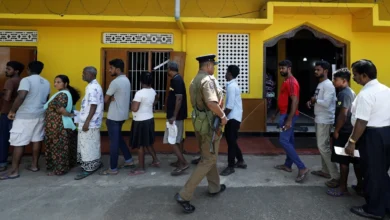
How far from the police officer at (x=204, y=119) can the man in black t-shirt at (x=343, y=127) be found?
4.97 ft

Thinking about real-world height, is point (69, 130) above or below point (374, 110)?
below

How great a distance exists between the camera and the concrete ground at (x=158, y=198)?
9.65 ft

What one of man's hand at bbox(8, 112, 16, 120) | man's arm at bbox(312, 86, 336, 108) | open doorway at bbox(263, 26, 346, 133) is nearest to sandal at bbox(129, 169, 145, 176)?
man's hand at bbox(8, 112, 16, 120)

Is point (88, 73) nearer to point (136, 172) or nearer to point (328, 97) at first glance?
point (136, 172)

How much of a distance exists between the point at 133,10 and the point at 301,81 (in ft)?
28.8

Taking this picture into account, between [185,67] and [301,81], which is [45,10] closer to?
[185,67]

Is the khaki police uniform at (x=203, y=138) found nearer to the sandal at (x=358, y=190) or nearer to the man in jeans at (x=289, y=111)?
the man in jeans at (x=289, y=111)

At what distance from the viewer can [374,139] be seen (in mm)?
2799

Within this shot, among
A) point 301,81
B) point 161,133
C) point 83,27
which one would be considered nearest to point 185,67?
point 161,133

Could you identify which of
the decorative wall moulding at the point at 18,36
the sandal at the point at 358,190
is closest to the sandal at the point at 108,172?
the sandal at the point at 358,190

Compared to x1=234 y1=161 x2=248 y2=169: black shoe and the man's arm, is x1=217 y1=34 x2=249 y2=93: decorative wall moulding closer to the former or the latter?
x1=234 y1=161 x2=248 y2=169: black shoe

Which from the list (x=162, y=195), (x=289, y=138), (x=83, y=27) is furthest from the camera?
(x=83, y=27)

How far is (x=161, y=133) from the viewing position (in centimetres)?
666

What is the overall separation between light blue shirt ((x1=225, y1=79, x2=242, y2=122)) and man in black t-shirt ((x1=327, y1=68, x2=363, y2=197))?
4.39ft
